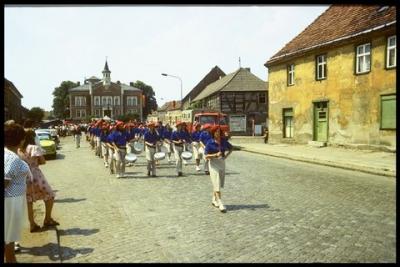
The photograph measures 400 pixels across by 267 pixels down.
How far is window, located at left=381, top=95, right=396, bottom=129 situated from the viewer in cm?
1794

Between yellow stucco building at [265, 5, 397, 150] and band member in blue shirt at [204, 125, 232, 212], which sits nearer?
band member in blue shirt at [204, 125, 232, 212]

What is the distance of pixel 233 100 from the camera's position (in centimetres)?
4538

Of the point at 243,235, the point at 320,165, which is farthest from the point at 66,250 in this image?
the point at 320,165

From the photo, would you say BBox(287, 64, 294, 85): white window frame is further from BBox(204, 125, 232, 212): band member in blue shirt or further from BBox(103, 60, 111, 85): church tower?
BBox(103, 60, 111, 85): church tower

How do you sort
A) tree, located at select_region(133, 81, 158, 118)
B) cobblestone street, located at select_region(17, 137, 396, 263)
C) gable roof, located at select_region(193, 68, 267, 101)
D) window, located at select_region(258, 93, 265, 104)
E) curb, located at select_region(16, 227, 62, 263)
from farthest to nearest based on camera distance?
tree, located at select_region(133, 81, 158, 118) < window, located at select_region(258, 93, 265, 104) < gable roof, located at select_region(193, 68, 267, 101) < cobblestone street, located at select_region(17, 137, 396, 263) < curb, located at select_region(16, 227, 62, 263)

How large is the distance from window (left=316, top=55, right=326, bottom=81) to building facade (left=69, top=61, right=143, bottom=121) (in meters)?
79.6

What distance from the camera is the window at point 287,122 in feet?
86.0

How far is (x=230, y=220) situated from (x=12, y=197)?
12.4ft

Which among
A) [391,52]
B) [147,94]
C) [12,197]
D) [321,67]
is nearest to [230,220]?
[12,197]

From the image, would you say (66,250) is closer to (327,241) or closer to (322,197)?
(327,241)

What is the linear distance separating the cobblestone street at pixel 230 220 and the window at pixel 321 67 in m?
11.9

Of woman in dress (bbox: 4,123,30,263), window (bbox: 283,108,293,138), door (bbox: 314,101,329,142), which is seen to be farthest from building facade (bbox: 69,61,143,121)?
woman in dress (bbox: 4,123,30,263)
